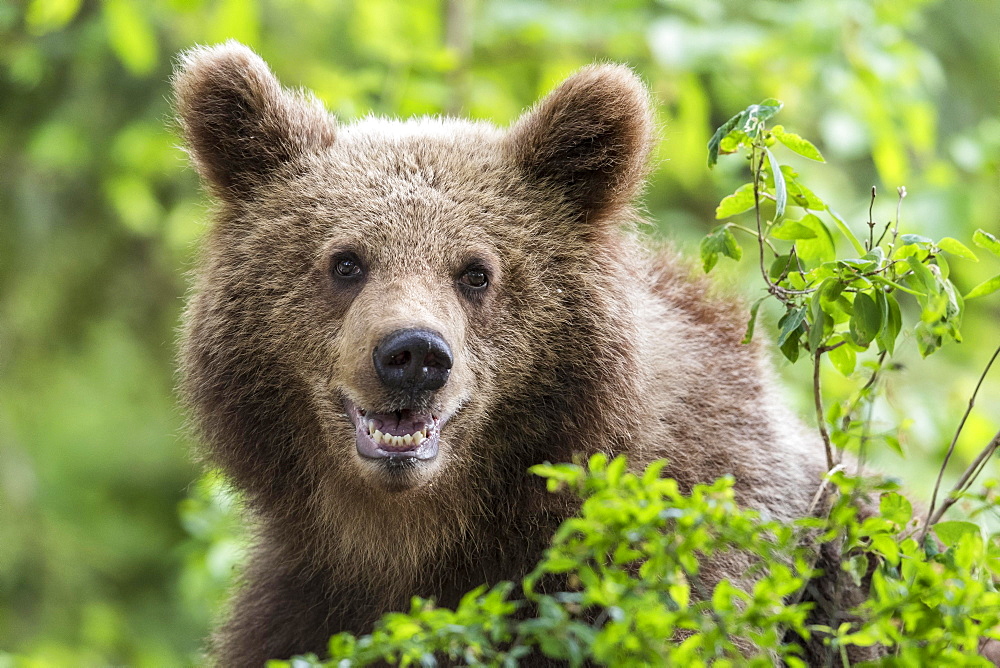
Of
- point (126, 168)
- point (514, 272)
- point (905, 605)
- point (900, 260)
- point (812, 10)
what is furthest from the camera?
point (126, 168)

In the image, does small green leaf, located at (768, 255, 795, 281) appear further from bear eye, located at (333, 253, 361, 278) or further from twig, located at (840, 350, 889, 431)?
bear eye, located at (333, 253, 361, 278)

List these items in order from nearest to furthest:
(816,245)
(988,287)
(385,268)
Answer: (988,287)
(816,245)
(385,268)

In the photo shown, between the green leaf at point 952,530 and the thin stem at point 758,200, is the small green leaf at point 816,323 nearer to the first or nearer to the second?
the thin stem at point 758,200

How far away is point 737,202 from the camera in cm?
360

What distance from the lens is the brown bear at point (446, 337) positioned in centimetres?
399

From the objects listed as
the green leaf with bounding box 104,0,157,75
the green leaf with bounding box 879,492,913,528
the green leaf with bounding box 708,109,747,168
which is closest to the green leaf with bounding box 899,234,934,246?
the green leaf with bounding box 708,109,747,168

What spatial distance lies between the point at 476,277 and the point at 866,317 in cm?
141

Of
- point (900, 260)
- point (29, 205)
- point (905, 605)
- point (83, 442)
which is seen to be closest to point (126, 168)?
point (29, 205)

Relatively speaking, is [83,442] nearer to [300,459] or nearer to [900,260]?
[300,459]

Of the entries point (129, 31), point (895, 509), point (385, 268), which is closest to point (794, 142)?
point (895, 509)

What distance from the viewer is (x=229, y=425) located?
4242 mm

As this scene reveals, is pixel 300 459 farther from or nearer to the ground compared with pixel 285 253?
nearer to the ground

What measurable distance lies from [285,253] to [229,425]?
0.68 meters

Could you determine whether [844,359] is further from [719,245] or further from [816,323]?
[719,245]
